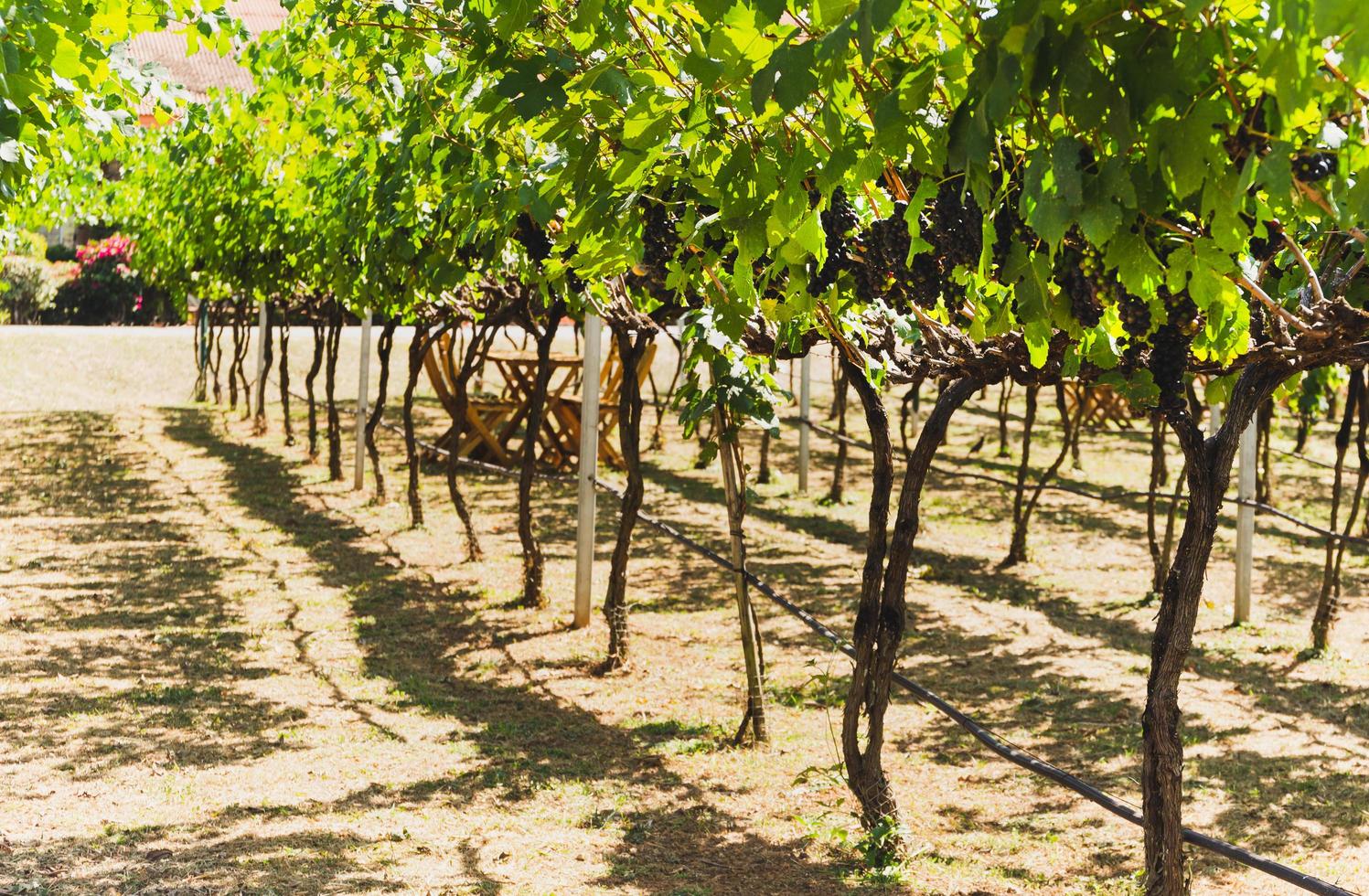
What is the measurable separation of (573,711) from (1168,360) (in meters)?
3.52

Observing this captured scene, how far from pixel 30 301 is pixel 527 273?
17453 millimetres

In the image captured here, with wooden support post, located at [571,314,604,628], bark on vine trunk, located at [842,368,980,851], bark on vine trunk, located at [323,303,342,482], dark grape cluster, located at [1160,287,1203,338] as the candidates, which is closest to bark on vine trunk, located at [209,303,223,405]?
bark on vine trunk, located at [323,303,342,482]

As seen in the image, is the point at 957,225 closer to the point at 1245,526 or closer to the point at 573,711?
the point at 573,711

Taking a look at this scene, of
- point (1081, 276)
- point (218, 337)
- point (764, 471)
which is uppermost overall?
point (1081, 276)

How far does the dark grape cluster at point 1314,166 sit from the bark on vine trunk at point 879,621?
7.49 feet

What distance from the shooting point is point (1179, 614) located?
9.98ft

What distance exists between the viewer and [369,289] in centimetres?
666

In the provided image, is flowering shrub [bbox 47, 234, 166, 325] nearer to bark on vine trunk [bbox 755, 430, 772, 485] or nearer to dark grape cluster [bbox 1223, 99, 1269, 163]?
bark on vine trunk [bbox 755, 430, 772, 485]

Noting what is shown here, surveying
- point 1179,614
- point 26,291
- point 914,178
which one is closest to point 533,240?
point 914,178

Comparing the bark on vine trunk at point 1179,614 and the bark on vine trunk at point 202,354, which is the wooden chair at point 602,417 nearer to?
the bark on vine trunk at point 202,354

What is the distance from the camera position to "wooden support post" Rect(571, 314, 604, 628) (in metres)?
6.62

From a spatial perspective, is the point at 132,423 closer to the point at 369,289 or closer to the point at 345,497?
the point at 345,497

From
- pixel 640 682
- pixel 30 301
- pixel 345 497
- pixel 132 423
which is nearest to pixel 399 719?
pixel 640 682

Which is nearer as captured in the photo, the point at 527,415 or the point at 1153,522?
the point at 1153,522
